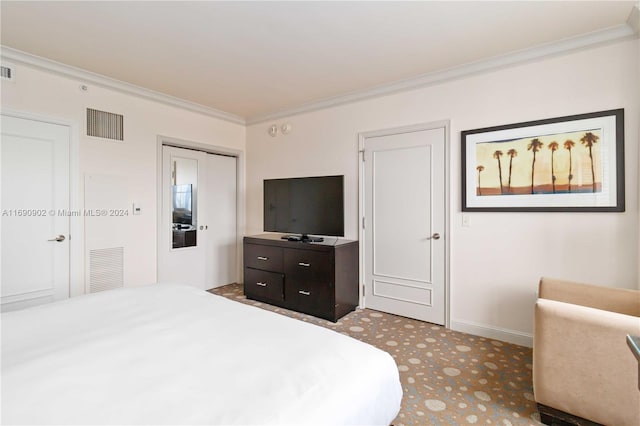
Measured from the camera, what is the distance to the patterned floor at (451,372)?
5.93 feet

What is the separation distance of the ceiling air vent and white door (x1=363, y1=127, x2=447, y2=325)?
2776mm

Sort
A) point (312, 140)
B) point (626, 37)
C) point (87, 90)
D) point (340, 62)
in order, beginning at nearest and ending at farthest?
point (626, 37) → point (340, 62) → point (87, 90) → point (312, 140)

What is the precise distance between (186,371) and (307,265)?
236cm

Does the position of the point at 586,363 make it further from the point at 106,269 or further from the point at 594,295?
the point at 106,269

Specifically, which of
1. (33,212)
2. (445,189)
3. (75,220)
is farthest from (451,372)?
(33,212)

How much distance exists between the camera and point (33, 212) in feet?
9.18

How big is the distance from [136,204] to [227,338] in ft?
9.29

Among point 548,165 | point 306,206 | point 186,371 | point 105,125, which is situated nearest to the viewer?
point 186,371

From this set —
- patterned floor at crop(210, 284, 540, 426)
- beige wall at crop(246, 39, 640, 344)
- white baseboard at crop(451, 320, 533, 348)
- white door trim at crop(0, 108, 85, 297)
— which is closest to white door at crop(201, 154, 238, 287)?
white door trim at crop(0, 108, 85, 297)

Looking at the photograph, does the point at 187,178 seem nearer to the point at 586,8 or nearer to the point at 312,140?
the point at 312,140

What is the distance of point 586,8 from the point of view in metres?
2.09

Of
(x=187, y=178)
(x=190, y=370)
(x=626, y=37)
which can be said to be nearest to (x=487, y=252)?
(x=626, y=37)

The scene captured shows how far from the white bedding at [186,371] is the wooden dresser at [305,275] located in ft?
5.54

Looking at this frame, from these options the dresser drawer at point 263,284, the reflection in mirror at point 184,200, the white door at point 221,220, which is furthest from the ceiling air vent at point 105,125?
the dresser drawer at point 263,284
